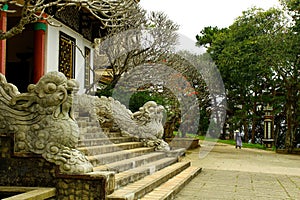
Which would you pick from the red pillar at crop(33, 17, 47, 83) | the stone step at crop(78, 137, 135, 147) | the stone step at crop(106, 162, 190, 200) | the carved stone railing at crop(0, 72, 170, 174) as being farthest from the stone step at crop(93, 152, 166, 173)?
the red pillar at crop(33, 17, 47, 83)

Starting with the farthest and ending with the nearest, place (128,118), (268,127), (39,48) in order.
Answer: (268,127)
(39,48)
(128,118)

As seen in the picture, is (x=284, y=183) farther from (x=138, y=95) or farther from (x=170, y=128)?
(x=170, y=128)

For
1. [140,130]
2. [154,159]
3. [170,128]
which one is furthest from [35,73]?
[170,128]

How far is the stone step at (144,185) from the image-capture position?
4.69 meters

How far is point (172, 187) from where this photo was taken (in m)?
6.38

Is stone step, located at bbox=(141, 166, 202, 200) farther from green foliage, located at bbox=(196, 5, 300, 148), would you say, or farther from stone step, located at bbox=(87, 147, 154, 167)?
green foliage, located at bbox=(196, 5, 300, 148)

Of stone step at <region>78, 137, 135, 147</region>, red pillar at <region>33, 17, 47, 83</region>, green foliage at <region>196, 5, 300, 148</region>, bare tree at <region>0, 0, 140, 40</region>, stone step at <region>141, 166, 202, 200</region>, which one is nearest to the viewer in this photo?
bare tree at <region>0, 0, 140, 40</region>

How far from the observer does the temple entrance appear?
12594mm

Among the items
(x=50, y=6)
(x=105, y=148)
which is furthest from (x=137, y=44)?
(x=105, y=148)

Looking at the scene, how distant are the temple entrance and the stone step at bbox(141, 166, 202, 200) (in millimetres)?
6357

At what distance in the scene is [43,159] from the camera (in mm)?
4496

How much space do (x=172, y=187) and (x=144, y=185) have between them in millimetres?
863

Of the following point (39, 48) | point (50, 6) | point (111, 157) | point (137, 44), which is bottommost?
point (111, 157)

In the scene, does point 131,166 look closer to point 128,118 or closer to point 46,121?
point 46,121
